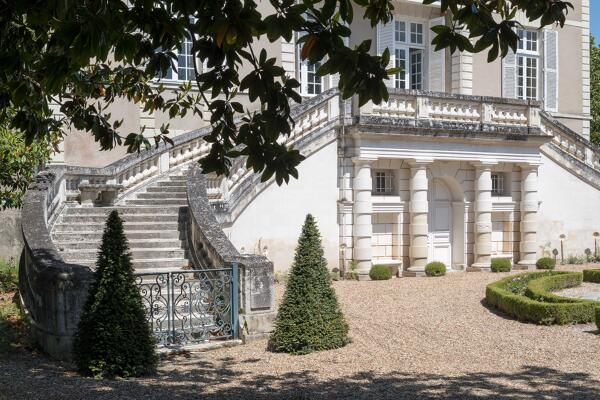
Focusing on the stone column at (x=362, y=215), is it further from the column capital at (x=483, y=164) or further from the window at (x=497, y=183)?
the window at (x=497, y=183)

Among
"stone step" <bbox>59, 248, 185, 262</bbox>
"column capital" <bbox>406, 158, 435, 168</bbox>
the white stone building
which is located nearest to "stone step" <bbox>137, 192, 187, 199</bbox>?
the white stone building

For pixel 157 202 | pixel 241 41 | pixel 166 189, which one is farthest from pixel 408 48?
pixel 241 41

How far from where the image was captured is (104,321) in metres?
7.72

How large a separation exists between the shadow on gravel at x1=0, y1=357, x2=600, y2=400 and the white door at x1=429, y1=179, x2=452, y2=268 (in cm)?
943

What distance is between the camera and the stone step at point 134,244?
448 inches

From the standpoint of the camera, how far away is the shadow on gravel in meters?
6.93

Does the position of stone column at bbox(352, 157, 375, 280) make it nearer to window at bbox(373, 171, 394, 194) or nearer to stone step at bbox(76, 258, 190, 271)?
window at bbox(373, 171, 394, 194)

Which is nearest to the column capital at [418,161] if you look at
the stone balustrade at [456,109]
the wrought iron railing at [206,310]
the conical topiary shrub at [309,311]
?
the stone balustrade at [456,109]

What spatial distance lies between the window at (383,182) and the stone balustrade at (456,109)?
53.3 inches

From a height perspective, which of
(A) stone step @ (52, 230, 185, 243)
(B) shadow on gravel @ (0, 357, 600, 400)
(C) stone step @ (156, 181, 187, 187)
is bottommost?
(B) shadow on gravel @ (0, 357, 600, 400)

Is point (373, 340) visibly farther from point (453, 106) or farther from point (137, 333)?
point (453, 106)

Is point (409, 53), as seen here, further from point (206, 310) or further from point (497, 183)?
point (206, 310)

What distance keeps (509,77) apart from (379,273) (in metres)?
8.77

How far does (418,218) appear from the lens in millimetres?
16438
